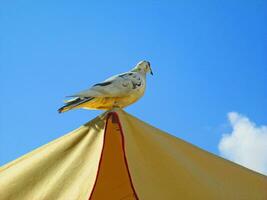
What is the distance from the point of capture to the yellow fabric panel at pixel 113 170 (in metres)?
1.73

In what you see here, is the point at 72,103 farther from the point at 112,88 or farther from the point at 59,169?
the point at 59,169

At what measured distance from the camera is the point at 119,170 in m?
1.80

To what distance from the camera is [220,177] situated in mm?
1892

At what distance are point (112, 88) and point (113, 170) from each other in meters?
0.89

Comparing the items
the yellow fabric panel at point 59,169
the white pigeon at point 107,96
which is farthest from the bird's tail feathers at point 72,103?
the yellow fabric panel at point 59,169

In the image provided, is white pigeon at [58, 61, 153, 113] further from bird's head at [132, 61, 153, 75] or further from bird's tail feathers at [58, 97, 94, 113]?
bird's head at [132, 61, 153, 75]

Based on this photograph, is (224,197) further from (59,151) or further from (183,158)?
(59,151)

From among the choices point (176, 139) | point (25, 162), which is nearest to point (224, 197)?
point (176, 139)

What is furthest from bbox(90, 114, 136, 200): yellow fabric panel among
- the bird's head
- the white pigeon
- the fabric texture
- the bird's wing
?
the bird's head

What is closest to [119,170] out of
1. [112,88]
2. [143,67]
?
[112,88]

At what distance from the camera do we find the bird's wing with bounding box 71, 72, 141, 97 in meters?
2.50

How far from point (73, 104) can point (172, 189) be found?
112 cm

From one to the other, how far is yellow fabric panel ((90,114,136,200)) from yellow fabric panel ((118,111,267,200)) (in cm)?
4

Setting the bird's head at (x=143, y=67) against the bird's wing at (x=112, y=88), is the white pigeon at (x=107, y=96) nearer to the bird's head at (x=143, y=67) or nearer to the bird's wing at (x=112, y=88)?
the bird's wing at (x=112, y=88)
